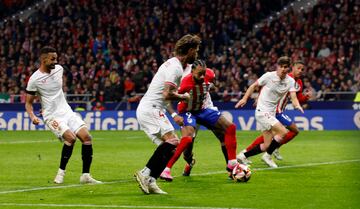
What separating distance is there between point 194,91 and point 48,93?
2.40 m

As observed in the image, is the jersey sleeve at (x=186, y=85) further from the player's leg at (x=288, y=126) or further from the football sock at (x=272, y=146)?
the player's leg at (x=288, y=126)

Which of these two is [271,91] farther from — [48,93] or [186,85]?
[48,93]

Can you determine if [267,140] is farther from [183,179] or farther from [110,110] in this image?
[110,110]

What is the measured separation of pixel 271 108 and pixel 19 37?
27382 millimetres

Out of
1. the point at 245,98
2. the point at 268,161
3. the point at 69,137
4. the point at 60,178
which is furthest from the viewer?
the point at 268,161

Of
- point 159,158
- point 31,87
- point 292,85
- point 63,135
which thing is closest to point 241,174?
point 159,158

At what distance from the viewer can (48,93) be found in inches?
522

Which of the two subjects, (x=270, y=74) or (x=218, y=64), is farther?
(x=218, y=64)

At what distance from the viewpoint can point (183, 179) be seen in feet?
44.6

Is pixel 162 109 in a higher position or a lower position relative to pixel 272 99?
higher

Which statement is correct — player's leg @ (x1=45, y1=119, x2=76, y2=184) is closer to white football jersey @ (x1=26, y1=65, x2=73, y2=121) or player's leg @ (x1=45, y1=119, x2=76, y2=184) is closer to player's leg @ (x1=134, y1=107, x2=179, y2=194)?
white football jersey @ (x1=26, y1=65, x2=73, y2=121)

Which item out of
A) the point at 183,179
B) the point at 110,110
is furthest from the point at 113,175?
the point at 110,110

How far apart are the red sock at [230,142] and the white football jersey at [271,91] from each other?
10.8 ft

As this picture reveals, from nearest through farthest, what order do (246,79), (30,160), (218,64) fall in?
(30,160) → (246,79) → (218,64)
